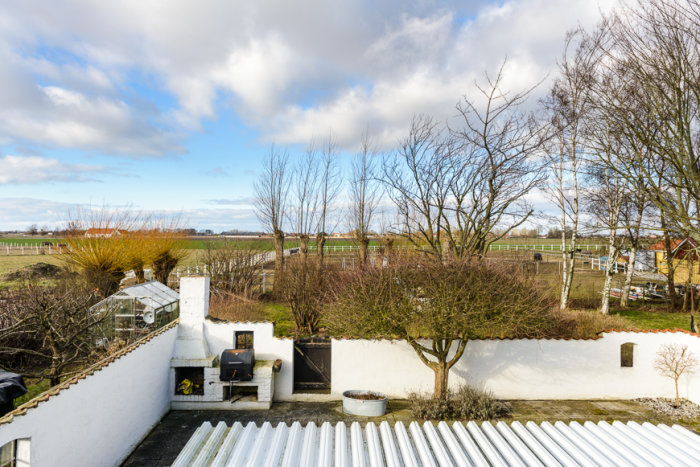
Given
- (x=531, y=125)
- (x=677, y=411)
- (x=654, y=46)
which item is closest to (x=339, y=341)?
(x=677, y=411)

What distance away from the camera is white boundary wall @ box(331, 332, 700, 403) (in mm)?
10703

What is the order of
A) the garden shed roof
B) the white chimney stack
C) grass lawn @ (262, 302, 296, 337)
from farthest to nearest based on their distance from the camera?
grass lawn @ (262, 302, 296, 337) → the garden shed roof → the white chimney stack

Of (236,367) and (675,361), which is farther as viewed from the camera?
(675,361)

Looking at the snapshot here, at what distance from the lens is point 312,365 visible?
10.9 m

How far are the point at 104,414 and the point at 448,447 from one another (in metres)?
5.91

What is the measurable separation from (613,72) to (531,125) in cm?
630

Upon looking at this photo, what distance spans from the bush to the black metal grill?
426 cm

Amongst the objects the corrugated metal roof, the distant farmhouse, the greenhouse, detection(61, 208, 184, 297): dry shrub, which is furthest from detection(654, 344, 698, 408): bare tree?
the distant farmhouse

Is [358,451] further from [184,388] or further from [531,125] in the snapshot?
[531,125]

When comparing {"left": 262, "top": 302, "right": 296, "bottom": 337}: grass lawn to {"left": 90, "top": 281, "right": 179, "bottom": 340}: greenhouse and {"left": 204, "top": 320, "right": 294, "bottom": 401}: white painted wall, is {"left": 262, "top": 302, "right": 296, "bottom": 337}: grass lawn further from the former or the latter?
{"left": 204, "top": 320, "right": 294, "bottom": 401}: white painted wall

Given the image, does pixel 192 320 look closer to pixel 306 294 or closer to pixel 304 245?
pixel 306 294

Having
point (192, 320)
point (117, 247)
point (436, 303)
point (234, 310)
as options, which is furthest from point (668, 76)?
point (117, 247)

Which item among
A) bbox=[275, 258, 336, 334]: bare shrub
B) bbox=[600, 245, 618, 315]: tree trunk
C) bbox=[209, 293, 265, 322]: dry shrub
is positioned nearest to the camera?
bbox=[209, 293, 265, 322]: dry shrub

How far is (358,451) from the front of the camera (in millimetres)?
4805
